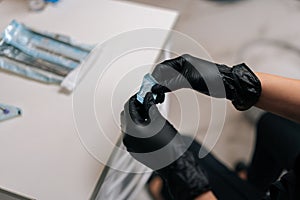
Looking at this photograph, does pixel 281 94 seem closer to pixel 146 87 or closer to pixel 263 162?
pixel 146 87

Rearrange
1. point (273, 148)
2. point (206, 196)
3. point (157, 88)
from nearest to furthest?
point (157, 88) < point (206, 196) < point (273, 148)

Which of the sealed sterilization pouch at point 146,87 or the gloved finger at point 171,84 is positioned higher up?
the gloved finger at point 171,84

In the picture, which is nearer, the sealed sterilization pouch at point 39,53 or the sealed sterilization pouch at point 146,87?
the sealed sterilization pouch at point 146,87

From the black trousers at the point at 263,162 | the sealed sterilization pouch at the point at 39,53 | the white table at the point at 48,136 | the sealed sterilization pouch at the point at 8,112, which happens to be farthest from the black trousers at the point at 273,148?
the sealed sterilization pouch at the point at 8,112

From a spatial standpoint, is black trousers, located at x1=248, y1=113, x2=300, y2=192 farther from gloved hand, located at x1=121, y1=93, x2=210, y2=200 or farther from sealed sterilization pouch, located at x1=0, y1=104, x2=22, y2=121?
sealed sterilization pouch, located at x1=0, y1=104, x2=22, y2=121

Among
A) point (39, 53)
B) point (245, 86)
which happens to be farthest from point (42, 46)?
point (245, 86)

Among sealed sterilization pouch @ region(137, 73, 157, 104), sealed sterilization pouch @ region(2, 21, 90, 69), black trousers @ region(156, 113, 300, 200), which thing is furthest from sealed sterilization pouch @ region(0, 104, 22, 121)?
black trousers @ region(156, 113, 300, 200)

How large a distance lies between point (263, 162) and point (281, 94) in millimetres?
366

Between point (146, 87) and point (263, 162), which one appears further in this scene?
point (263, 162)

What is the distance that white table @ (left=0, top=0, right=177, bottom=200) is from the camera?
0.62 m

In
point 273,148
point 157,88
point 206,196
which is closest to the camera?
point 157,88

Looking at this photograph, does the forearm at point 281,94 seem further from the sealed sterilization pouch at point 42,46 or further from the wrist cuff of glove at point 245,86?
the sealed sterilization pouch at point 42,46

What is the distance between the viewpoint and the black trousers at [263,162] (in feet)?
2.75

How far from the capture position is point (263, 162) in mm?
972
